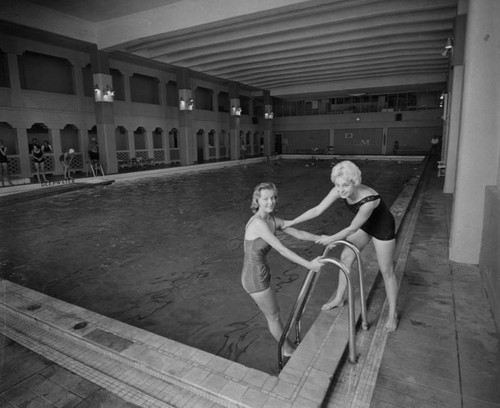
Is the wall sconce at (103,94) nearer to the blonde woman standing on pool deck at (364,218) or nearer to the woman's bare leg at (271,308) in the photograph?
the blonde woman standing on pool deck at (364,218)

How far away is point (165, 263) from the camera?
18.2 feet

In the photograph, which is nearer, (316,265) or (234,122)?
(316,265)

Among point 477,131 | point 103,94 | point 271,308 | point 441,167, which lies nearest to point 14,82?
point 103,94

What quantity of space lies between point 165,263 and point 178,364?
2944mm

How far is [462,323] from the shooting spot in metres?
3.25

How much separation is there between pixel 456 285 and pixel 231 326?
2.73 metres

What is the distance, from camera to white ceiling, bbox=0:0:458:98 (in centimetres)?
1170

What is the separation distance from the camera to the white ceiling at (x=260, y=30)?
11703mm

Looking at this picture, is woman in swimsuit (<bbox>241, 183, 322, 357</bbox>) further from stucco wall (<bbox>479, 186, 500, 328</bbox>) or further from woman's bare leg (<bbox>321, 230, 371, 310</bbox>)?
stucco wall (<bbox>479, 186, 500, 328</bbox>)

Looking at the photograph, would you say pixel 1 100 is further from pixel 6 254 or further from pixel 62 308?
pixel 62 308

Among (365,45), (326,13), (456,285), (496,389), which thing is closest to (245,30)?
(326,13)

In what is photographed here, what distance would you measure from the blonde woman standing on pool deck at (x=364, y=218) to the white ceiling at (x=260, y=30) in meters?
9.52

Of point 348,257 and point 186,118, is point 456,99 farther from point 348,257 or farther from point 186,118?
point 186,118

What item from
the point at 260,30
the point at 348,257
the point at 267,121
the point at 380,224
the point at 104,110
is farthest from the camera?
the point at 267,121
